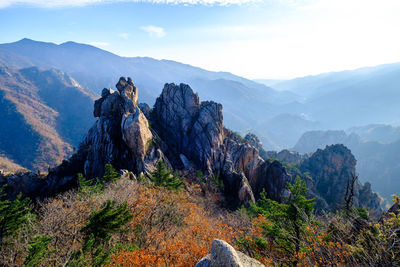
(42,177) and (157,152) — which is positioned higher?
(157,152)

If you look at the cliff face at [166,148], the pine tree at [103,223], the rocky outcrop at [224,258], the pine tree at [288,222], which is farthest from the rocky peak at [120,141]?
the rocky outcrop at [224,258]

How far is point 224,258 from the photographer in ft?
27.9

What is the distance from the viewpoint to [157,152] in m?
44.2

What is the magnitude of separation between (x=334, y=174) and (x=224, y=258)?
93.7 m

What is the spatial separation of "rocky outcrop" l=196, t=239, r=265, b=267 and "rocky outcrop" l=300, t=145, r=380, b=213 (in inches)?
3211

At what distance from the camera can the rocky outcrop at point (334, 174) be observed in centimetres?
7950

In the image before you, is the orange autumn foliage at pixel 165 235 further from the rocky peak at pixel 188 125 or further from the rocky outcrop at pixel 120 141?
the rocky peak at pixel 188 125

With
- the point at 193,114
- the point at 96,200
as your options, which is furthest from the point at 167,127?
the point at 96,200

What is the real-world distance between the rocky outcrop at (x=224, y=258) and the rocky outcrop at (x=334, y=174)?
81.6 metres

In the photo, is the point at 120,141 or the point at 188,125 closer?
the point at 120,141

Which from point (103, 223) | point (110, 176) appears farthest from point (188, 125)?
point (103, 223)

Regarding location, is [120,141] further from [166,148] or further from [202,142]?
[202,142]

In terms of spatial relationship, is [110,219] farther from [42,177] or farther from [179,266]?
[42,177]

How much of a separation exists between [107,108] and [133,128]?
13203 millimetres
